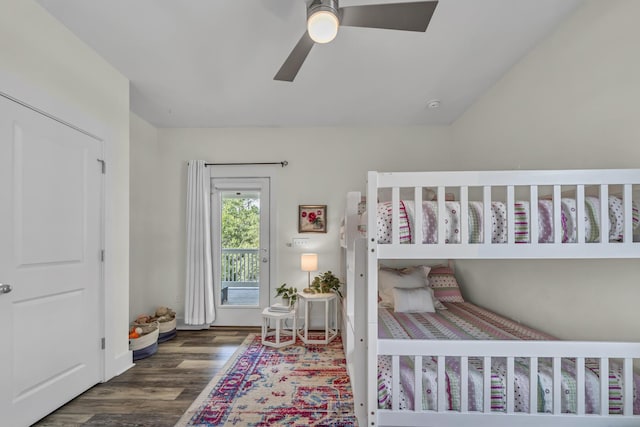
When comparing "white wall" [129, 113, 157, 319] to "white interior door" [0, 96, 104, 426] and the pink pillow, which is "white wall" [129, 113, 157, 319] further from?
the pink pillow

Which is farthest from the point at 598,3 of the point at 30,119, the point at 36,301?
the point at 36,301

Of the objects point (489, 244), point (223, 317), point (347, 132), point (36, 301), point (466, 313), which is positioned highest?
point (347, 132)

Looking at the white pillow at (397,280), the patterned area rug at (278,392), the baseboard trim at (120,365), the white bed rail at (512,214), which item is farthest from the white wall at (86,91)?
the white pillow at (397,280)

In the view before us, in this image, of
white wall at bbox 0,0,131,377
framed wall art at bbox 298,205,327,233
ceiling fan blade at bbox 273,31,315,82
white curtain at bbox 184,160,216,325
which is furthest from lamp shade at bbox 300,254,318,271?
ceiling fan blade at bbox 273,31,315,82

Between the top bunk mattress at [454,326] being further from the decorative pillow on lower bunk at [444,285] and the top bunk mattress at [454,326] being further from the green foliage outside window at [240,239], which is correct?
the green foliage outside window at [240,239]

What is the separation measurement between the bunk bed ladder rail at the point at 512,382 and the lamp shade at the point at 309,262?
6.83 ft

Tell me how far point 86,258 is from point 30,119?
3.29ft

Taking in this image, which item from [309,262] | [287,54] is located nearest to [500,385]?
[309,262]

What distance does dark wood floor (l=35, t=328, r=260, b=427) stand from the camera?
1964 mm

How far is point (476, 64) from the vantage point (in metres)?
2.48

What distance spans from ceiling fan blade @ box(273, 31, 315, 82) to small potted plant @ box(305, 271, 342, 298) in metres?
2.22

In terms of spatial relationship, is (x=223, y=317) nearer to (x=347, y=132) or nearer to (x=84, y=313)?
(x=84, y=313)

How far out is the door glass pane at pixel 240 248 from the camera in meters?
3.94

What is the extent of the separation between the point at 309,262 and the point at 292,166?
1233 millimetres
